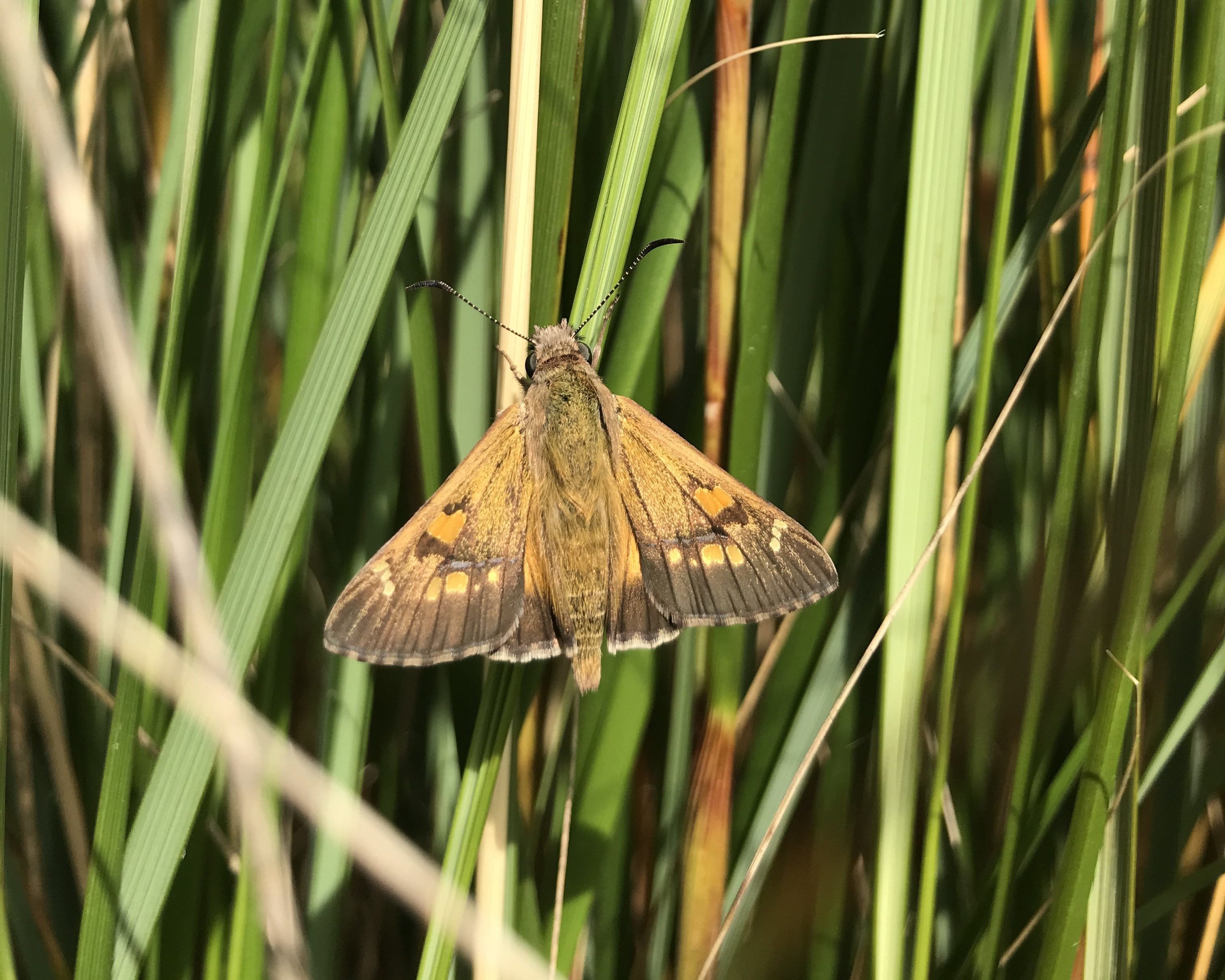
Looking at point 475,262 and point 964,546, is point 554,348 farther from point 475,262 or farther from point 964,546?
point 964,546

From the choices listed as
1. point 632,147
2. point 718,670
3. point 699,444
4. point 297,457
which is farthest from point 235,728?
point 699,444

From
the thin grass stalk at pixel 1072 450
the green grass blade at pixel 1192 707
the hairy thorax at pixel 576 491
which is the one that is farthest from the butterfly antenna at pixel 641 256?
the green grass blade at pixel 1192 707

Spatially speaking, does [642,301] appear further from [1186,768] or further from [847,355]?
[1186,768]

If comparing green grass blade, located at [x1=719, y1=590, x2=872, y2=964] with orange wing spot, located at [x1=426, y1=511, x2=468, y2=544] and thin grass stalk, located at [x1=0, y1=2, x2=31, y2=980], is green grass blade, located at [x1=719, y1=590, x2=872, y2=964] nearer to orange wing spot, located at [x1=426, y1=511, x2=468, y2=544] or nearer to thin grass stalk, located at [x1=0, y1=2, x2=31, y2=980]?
orange wing spot, located at [x1=426, y1=511, x2=468, y2=544]

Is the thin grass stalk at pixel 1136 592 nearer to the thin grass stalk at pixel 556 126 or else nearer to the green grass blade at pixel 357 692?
the thin grass stalk at pixel 556 126

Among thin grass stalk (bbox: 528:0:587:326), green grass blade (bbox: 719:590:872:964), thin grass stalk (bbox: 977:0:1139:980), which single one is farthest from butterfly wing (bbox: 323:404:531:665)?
thin grass stalk (bbox: 977:0:1139:980)

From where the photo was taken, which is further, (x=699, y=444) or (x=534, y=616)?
(x=699, y=444)

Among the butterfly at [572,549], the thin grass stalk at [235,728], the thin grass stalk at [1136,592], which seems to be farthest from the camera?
the butterfly at [572,549]
